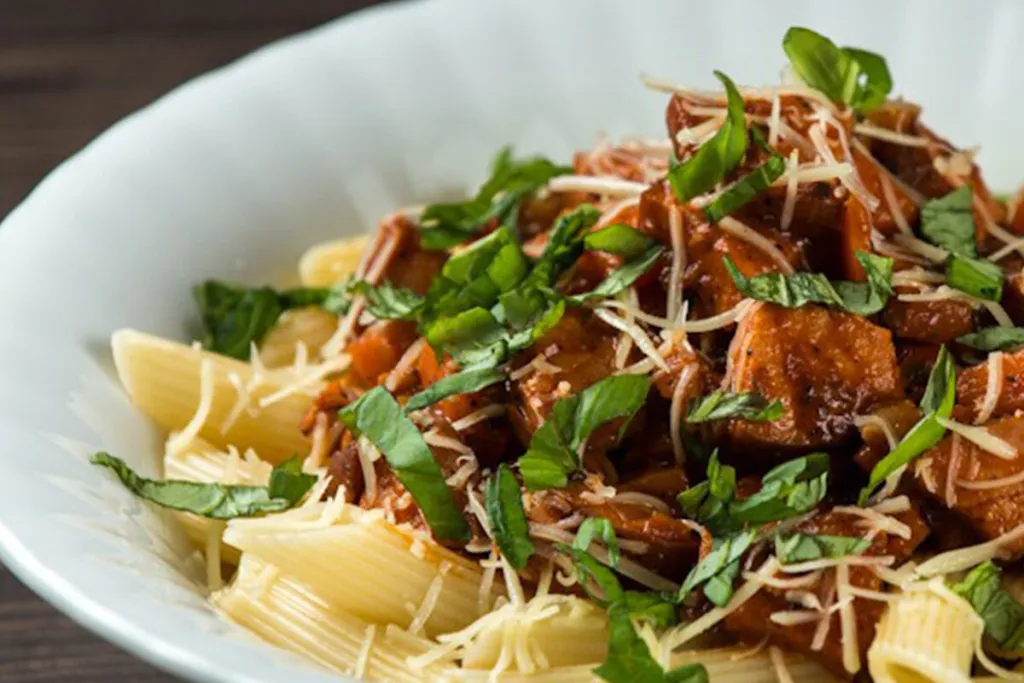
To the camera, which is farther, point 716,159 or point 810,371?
point 716,159

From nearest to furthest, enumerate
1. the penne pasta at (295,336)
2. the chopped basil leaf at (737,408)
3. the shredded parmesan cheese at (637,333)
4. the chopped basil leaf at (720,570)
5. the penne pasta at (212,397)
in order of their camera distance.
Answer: the chopped basil leaf at (720,570)
the chopped basil leaf at (737,408)
the shredded parmesan cheese at (637,333)
the penne pasta at (212,397)
the penne pasta at (295,336)

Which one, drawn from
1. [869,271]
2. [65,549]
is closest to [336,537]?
[65,549]

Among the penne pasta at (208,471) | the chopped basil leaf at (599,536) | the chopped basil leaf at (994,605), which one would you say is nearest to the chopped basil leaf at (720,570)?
the chopped basil leaf at (599,536)

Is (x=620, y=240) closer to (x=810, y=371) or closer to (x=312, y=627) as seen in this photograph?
(x=810, y=371)

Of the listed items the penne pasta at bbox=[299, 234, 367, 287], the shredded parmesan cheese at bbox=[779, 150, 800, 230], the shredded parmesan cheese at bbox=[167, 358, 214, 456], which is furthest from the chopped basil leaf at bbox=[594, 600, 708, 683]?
the penne pasta at bbox=[299, 234, 367, 287]

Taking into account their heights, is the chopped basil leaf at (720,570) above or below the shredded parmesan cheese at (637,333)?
below

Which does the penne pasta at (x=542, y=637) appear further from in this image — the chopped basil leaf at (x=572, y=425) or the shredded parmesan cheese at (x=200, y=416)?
the shredded parmesan cheese at (x=200, y=416)

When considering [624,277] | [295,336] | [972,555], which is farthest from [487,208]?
[972,555]
